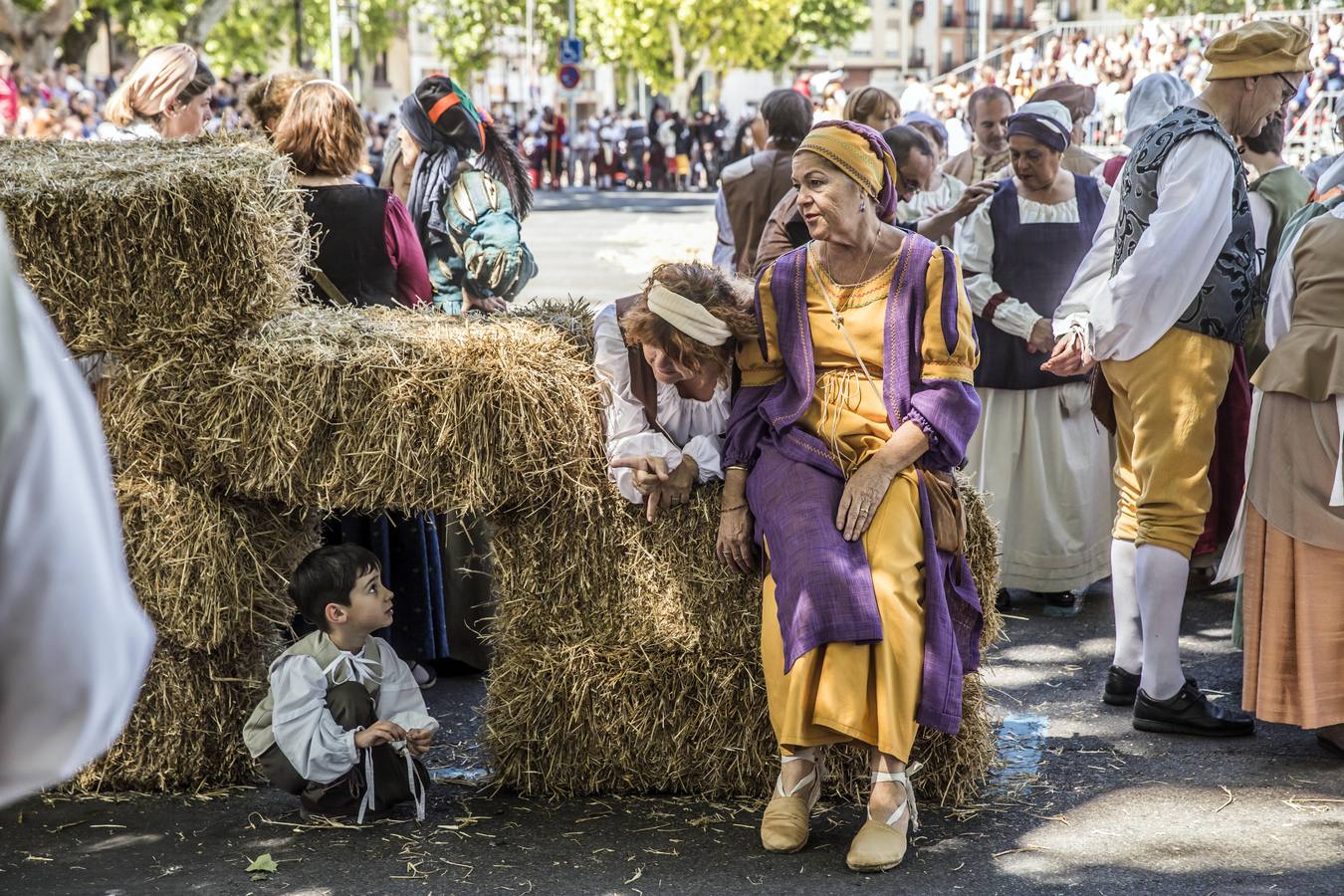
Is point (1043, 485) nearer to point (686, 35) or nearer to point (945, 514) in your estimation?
point (945, 514)

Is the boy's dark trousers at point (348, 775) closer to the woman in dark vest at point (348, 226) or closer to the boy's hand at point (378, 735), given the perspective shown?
the boy's hand at point (378, 735)

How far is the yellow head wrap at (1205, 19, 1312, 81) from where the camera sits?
4.63 metres

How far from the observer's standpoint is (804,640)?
3.90 m

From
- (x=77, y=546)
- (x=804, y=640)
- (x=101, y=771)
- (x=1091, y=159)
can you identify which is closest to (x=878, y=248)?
(x=804, y=640)

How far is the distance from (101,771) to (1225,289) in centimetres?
381

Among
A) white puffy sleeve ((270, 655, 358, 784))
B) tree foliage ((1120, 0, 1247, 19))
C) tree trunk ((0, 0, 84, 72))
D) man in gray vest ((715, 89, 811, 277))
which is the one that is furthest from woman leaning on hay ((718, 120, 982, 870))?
tree foliage ((1120, 0, 1247, 19))

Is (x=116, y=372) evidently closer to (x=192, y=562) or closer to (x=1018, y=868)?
(x=192, y=562)

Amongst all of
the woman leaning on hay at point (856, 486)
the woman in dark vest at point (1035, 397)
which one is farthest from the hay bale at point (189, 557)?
the woman in dark vest at point (1035, 397)

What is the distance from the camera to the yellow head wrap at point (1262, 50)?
463 cm

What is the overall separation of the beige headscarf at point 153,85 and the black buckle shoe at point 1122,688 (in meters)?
4.23

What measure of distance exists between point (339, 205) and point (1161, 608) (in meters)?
3.11

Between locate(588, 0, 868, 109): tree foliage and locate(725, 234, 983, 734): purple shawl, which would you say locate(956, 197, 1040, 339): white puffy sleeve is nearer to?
locate(725, 234, 983, 734): purple shawl

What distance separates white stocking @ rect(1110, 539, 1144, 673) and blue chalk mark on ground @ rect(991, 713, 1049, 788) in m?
0.39

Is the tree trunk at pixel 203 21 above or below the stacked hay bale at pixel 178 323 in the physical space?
above
